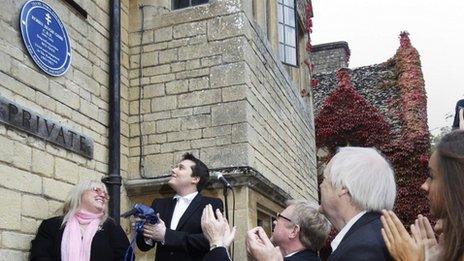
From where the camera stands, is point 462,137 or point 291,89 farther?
point 291,89

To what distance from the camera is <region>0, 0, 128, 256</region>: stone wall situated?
4.21 m

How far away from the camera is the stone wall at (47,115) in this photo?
13.8 feet

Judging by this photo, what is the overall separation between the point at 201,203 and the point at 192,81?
2152mm

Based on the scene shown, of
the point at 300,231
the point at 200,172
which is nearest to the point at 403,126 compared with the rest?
the point at 200,172

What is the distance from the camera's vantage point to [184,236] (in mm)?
4109

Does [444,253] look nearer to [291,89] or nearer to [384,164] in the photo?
[384,164]

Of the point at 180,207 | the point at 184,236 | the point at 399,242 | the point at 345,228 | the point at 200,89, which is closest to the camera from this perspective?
the point at 399,242

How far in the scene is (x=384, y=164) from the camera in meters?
2.45

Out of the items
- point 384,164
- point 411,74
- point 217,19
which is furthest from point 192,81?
point 411,74

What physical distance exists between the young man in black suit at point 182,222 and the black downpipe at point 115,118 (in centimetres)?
99

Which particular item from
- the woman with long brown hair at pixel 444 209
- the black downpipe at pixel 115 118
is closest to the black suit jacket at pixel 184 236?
the black downpipe at pixel 115 118

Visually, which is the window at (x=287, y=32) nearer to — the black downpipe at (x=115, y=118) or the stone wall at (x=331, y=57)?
the black downpipe at (x=115, y=118)

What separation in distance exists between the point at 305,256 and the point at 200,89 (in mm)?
3479

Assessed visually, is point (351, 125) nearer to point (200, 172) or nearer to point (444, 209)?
point (200, 172)
